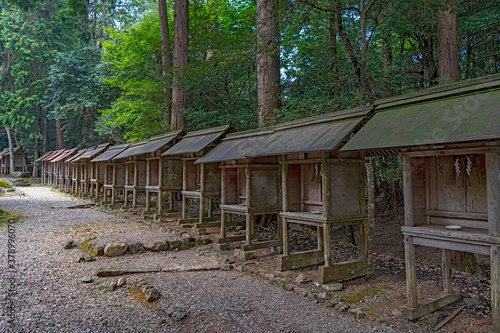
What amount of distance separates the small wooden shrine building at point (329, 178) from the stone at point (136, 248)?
3405mm

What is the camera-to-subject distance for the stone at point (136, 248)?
7.22 meters

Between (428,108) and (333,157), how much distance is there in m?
1.77

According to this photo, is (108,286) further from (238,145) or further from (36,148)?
(36,148)

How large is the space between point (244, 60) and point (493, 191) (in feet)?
25.8

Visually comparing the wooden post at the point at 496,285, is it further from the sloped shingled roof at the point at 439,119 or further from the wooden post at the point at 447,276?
the sloped shingled roof at the point at 439,119

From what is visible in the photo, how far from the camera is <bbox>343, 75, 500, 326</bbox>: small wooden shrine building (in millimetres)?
3451

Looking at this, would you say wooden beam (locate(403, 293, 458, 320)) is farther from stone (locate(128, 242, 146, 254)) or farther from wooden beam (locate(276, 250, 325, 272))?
stone (locate(128, 242, 146, 254))

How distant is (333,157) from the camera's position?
551 cm

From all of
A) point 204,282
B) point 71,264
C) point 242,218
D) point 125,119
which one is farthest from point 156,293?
point 125,119

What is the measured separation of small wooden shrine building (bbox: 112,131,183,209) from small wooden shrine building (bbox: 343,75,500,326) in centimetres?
745

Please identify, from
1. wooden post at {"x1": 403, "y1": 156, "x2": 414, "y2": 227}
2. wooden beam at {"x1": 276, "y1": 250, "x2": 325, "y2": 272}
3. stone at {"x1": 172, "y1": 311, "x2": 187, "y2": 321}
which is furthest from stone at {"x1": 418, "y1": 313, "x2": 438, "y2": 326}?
stone at {"x1": 172, "y1": 311, "x2": 187, "y2": 321}

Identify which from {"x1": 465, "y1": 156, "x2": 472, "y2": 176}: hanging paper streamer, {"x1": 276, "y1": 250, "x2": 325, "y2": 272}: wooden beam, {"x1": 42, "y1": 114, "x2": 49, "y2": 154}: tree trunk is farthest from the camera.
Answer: {"x1": 42, "y1": 114, "x2": 49, "y2": 154}: tree trunk

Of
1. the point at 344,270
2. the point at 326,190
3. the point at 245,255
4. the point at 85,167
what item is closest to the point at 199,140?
the point at 245,255

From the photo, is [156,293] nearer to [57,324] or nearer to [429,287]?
[57,324]
